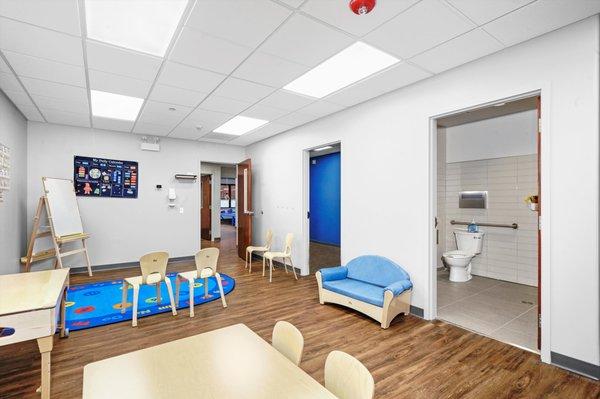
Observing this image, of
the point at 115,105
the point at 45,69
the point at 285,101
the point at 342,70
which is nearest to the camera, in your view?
the point at 45,69

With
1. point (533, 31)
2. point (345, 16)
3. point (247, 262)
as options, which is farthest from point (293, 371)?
point (247, 262)

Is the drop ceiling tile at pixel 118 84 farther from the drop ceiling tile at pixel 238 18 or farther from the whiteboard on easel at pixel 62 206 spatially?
the whiteboard on easel at pixel 62 206

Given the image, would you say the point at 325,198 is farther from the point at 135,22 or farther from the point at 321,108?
the point at 135,22

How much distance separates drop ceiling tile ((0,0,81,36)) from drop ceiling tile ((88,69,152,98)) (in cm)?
82

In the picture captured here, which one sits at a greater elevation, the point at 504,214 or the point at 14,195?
the point at 14,195

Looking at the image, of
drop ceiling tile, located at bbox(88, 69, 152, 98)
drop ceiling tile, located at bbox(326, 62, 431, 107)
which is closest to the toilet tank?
drop ceiling tile, located at bbox(326, 62, 431, 107)

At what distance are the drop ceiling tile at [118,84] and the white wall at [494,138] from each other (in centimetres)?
502

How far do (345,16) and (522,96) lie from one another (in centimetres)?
179

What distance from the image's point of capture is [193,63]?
Answer: 10.4ft

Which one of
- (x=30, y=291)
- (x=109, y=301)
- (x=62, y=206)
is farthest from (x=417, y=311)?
(x=62, y=206)

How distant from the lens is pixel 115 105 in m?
4.55

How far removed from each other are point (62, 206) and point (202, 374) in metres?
5.11

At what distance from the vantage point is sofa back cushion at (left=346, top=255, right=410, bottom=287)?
145 inches

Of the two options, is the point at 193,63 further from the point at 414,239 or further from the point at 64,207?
the point at 64,207
